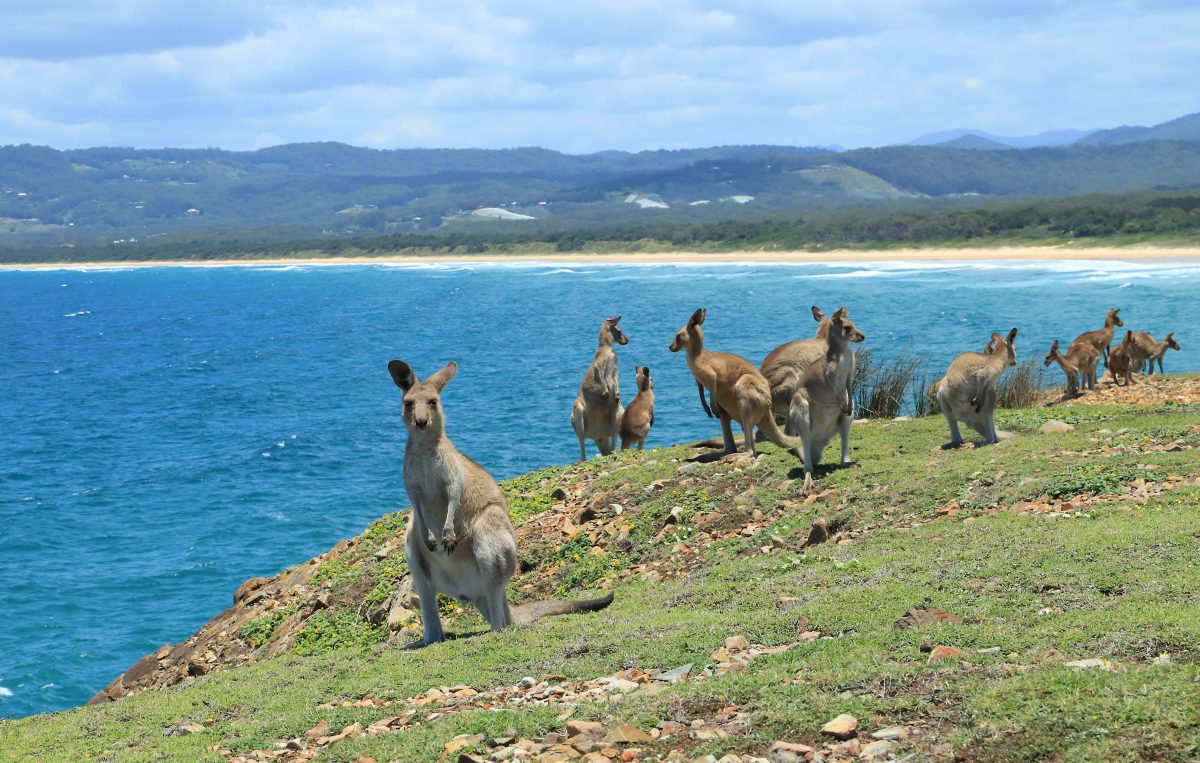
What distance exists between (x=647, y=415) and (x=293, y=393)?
3474 centimetres

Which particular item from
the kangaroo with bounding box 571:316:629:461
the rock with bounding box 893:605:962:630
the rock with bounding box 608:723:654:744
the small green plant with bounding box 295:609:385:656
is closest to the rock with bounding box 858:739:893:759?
the rock with bounding box 608:723:654:744

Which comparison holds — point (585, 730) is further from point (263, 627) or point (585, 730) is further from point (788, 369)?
point (788, 369)

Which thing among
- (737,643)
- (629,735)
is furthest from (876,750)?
(737,643)

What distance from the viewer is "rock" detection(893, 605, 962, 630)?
7516 mm

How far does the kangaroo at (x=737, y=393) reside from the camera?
1444cm

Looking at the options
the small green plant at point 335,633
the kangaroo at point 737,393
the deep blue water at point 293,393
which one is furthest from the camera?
the deep blue water at point 293,393

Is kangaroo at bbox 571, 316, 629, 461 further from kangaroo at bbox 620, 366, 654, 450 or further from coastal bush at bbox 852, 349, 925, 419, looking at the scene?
coastal bush at bbox 852, 349, 925, 419

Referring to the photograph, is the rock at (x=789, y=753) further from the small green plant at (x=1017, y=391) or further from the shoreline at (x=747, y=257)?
the shoreline at (x=747, y=257)

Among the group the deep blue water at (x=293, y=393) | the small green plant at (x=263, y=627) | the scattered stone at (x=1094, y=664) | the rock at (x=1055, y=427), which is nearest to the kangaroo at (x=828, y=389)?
the rock at (x=1055, y=427)

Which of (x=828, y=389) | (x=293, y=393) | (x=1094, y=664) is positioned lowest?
(x=293, y=393)

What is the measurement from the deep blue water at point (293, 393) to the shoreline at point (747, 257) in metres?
5.39

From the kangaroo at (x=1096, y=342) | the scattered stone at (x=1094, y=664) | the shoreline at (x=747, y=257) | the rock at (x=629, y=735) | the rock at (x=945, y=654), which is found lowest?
the rock at (x=629, y=735)

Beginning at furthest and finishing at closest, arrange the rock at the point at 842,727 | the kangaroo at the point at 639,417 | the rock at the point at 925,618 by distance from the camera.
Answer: the kangaroo at the point at 639,417, the rock at the point at 925,618, the rock at the point at 842,727

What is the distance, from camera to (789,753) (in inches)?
219
